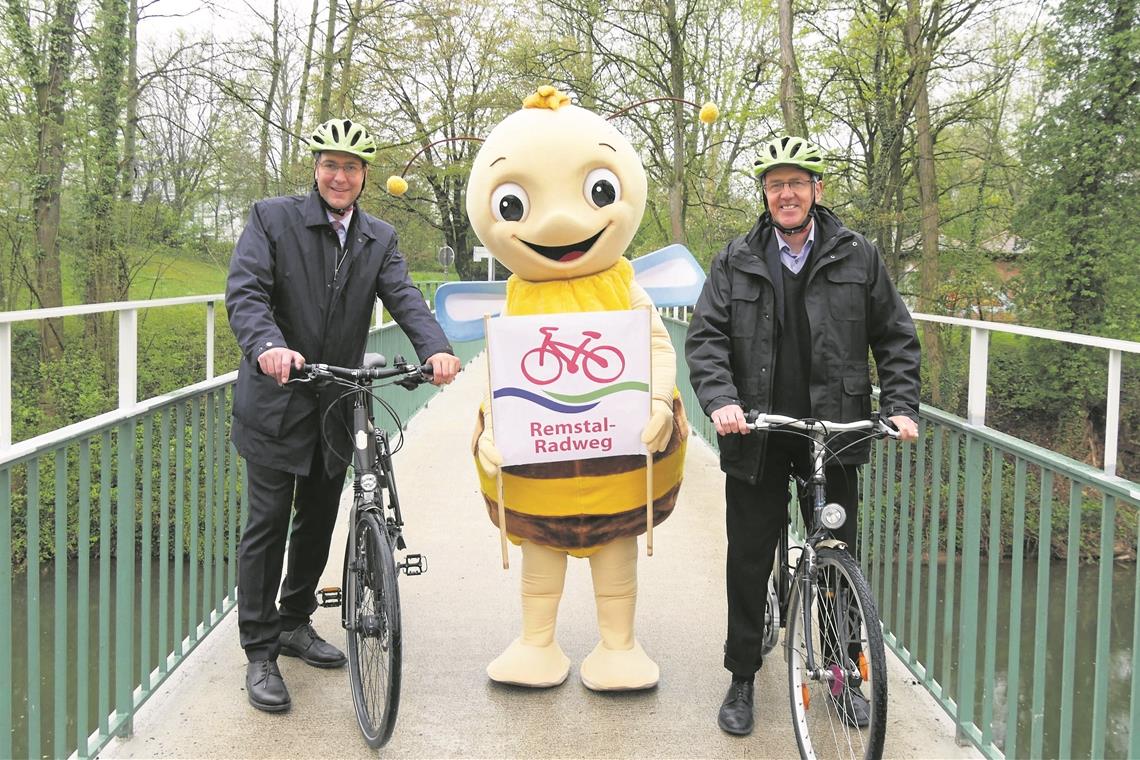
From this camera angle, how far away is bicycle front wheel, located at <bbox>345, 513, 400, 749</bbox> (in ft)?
9.41

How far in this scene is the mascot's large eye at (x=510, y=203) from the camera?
3533 mm

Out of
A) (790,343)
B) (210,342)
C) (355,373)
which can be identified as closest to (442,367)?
(355,373)

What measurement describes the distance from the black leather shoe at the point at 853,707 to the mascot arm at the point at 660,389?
971mm

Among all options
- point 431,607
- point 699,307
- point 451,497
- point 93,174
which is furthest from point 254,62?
point 699,307

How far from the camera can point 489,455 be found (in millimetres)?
3328

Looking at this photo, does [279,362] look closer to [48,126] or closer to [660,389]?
[660,389]

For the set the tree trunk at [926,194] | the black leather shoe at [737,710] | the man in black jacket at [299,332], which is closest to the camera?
the black leather shoe at [737,710]

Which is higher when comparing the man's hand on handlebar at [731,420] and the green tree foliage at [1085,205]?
the green tree foliage at [1085,205]

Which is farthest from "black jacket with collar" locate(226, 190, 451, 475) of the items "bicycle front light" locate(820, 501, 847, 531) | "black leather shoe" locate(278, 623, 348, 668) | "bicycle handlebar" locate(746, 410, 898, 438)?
"bicycle front light" locate(820, 501, 847, 531)

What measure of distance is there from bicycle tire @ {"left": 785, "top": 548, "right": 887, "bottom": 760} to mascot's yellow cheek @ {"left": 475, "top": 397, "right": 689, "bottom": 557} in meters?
0.65

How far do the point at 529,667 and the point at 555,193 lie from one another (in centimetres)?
168

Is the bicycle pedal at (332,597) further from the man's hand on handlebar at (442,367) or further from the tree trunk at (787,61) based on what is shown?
the tree trunk at (787,61)

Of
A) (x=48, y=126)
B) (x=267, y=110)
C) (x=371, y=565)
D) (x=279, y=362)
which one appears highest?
(x=267, y=110)

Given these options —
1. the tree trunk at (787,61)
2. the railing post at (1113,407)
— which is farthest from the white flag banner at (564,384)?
the tree trunk at (787,61)
